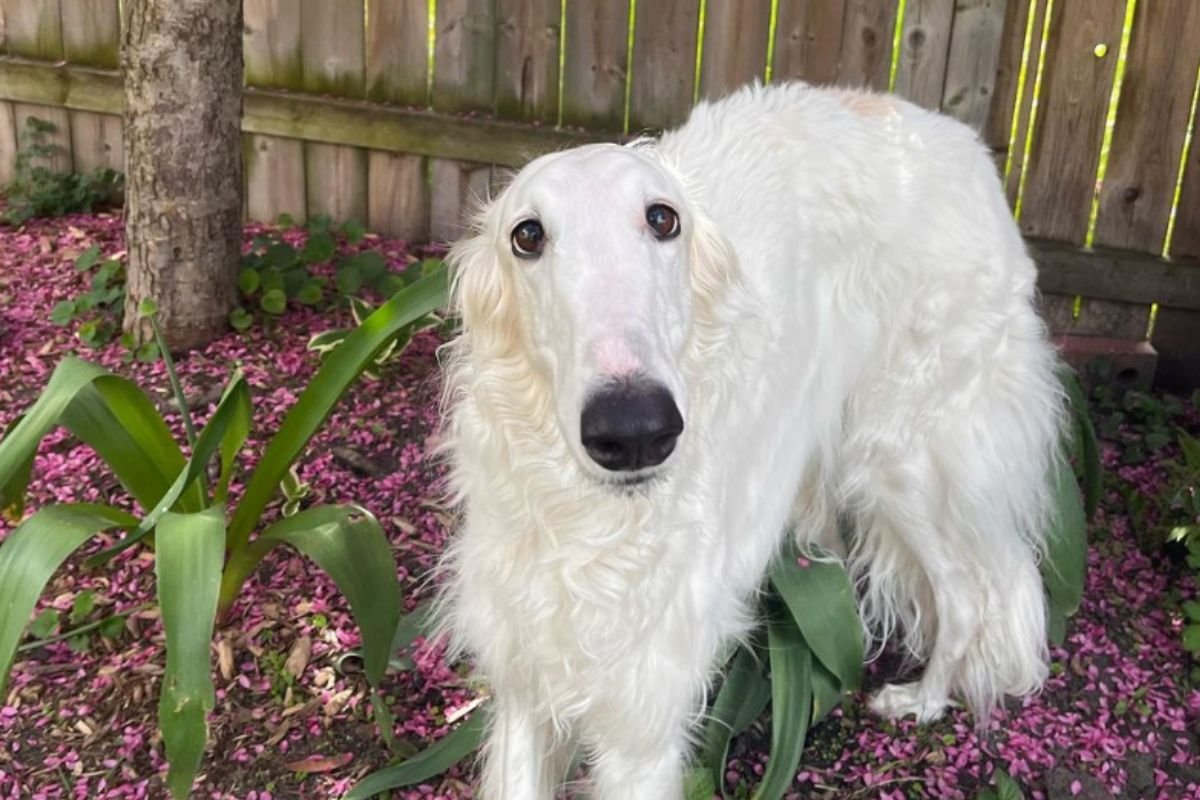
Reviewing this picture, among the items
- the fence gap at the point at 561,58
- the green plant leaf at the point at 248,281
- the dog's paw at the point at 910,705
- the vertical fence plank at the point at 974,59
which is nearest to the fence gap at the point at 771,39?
the vertical fence plank at the point at 974,59

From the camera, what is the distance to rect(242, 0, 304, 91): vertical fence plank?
435 cm

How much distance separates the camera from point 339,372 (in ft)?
8.62

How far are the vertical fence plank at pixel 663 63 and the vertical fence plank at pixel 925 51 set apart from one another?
0.66 m

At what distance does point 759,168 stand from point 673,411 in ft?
3.31

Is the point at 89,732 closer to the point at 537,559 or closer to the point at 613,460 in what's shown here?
the point at 537,559

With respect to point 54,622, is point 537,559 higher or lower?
higher

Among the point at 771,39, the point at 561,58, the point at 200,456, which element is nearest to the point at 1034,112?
the point at 771,39

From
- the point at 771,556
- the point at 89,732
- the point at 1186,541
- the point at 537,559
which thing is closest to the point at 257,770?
the point at 89,732

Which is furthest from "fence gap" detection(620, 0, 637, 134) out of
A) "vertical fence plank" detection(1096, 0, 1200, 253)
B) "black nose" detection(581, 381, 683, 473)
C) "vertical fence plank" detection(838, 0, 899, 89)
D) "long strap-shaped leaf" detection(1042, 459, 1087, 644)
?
"black nose" detection(581, 381, 683, 473)

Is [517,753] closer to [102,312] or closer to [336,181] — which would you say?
[102,312]

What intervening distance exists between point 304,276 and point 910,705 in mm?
2203

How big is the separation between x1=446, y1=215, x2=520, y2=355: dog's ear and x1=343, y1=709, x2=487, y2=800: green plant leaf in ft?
2.91

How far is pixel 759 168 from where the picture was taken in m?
2.52

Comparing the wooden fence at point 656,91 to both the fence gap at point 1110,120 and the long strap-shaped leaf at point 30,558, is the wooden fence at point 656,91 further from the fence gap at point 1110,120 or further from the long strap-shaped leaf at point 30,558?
the long strap-shaped leaf at point 30,558
